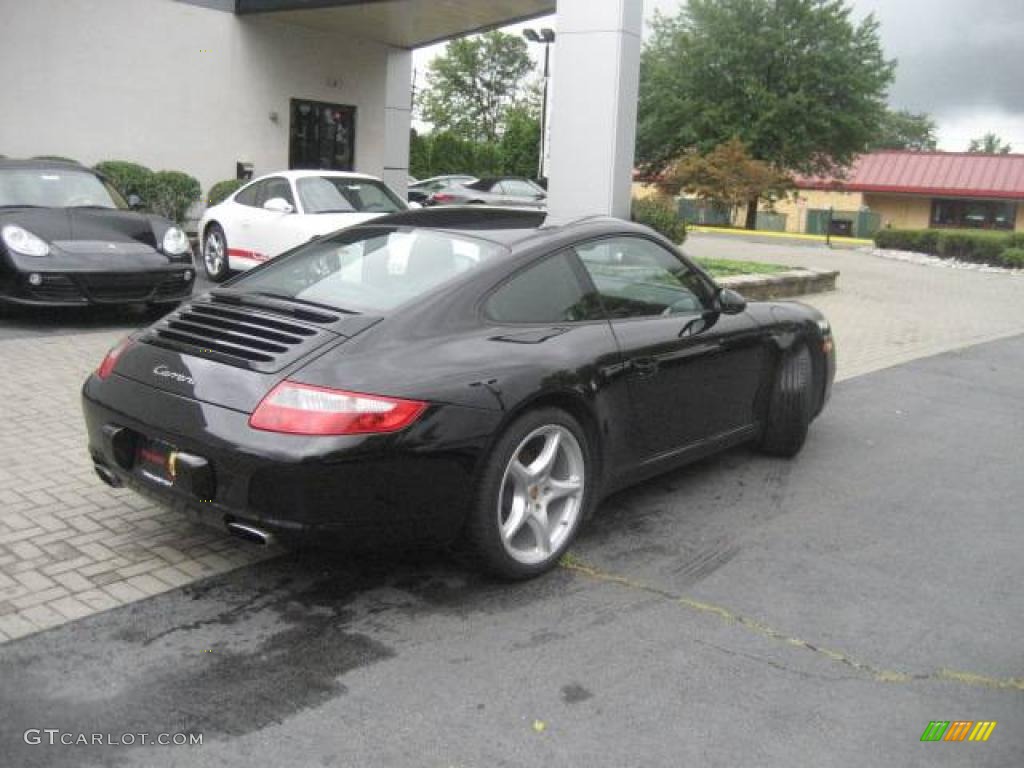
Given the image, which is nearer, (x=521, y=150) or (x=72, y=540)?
(x=72, y=540)

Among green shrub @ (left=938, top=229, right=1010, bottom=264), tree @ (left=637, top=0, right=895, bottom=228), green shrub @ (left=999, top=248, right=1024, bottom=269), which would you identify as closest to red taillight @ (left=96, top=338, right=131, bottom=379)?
green shrub @ (left=999, top=248, right=1024, bottom=269)

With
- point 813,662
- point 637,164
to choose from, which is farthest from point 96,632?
point 637,164

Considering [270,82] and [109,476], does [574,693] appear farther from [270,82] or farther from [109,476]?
[270,82]

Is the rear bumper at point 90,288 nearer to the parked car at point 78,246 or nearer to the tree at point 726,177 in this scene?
the parked car at point 78,246

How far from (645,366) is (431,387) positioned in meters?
1.28

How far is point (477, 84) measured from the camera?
82.9 meters

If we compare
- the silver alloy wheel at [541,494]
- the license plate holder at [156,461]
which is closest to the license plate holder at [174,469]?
the license plate holder at [156,461]

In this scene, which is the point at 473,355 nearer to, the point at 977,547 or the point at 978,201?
the point at 977,547

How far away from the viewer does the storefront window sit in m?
51.4

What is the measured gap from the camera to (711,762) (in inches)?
112

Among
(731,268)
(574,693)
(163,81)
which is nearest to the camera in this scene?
(574,693)

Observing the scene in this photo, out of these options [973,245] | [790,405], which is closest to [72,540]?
[790,405]

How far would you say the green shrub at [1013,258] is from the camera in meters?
24.0

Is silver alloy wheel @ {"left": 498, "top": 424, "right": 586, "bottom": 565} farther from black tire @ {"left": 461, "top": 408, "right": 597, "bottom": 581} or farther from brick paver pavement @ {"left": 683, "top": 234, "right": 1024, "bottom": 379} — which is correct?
brick paver pavement @ {"left": 683, "top": 234, "right": 1024, "bottom": 379}
